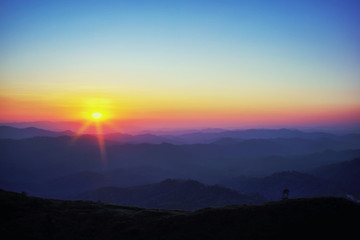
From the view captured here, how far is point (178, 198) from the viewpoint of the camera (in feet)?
570

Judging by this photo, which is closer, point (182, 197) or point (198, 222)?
point (198, 222)

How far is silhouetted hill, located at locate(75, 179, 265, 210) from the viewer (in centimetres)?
16131

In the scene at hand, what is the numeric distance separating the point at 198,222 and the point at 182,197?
14298cm

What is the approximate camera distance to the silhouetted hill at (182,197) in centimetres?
16131

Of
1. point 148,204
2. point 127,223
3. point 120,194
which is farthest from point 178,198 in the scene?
point 127,223

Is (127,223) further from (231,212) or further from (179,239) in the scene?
(231,212)

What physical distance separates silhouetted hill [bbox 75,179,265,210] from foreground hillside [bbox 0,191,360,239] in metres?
120

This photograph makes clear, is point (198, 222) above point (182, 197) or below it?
above

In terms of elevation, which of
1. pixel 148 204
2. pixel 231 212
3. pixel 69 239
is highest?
pixel 231 212

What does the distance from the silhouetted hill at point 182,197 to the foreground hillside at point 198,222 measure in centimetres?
11967

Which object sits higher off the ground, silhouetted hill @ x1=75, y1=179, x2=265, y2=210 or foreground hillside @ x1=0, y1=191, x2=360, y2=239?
foreground hillside @ x1=0, y1=191, x2=360, y2=239

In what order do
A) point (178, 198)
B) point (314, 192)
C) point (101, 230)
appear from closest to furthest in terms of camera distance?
point (101, 230) → point (178, 198) → point (314, 192)

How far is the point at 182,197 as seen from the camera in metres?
174

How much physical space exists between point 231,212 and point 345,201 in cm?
1491
